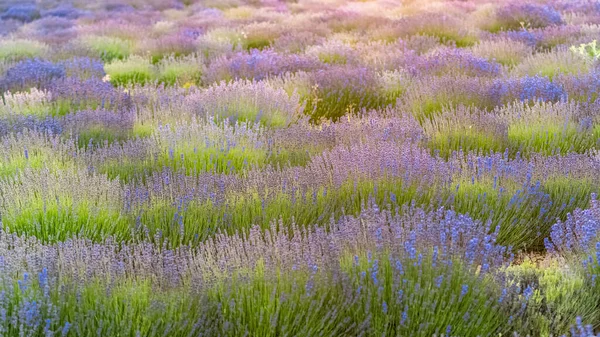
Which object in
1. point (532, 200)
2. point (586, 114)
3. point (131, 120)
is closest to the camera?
point (532, 200)

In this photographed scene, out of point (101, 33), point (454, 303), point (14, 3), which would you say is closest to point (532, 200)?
point (454, 303)

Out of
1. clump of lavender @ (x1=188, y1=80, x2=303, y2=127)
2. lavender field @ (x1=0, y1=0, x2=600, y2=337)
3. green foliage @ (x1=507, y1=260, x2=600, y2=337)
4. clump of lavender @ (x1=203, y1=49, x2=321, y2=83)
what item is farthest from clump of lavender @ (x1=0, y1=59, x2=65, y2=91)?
green foliage @ (x1=507, y1=260, x2=600, y2=337)

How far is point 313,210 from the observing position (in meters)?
2.88

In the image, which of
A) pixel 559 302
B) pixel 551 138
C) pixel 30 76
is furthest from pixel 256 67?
pixel 559 302

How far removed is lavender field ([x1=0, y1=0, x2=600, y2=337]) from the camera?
79.0 inches

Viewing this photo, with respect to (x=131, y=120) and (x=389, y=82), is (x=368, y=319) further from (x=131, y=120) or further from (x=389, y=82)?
(x=389, y=82)

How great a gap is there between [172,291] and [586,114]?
3463 millimetres

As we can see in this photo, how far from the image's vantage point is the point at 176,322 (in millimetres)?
1952

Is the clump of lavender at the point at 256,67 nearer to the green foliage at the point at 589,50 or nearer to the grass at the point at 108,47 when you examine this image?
the grass at the point at 108,47

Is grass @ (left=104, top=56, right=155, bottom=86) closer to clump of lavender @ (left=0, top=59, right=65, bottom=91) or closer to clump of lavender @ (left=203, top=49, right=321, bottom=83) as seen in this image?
clump of lavender @ (left=0, top=59, right=65, bottom=91)

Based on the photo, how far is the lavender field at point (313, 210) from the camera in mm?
2006

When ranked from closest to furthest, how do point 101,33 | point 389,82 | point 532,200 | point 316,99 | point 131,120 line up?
point 532,200 → point 131,120 → point 316,99 → point 389,82 → point 101,33

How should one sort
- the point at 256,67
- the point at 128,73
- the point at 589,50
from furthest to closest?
the point at 128,73 < the point at 256,67 < the point at 589,50

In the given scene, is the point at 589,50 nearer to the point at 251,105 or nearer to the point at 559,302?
the point at 251,105
